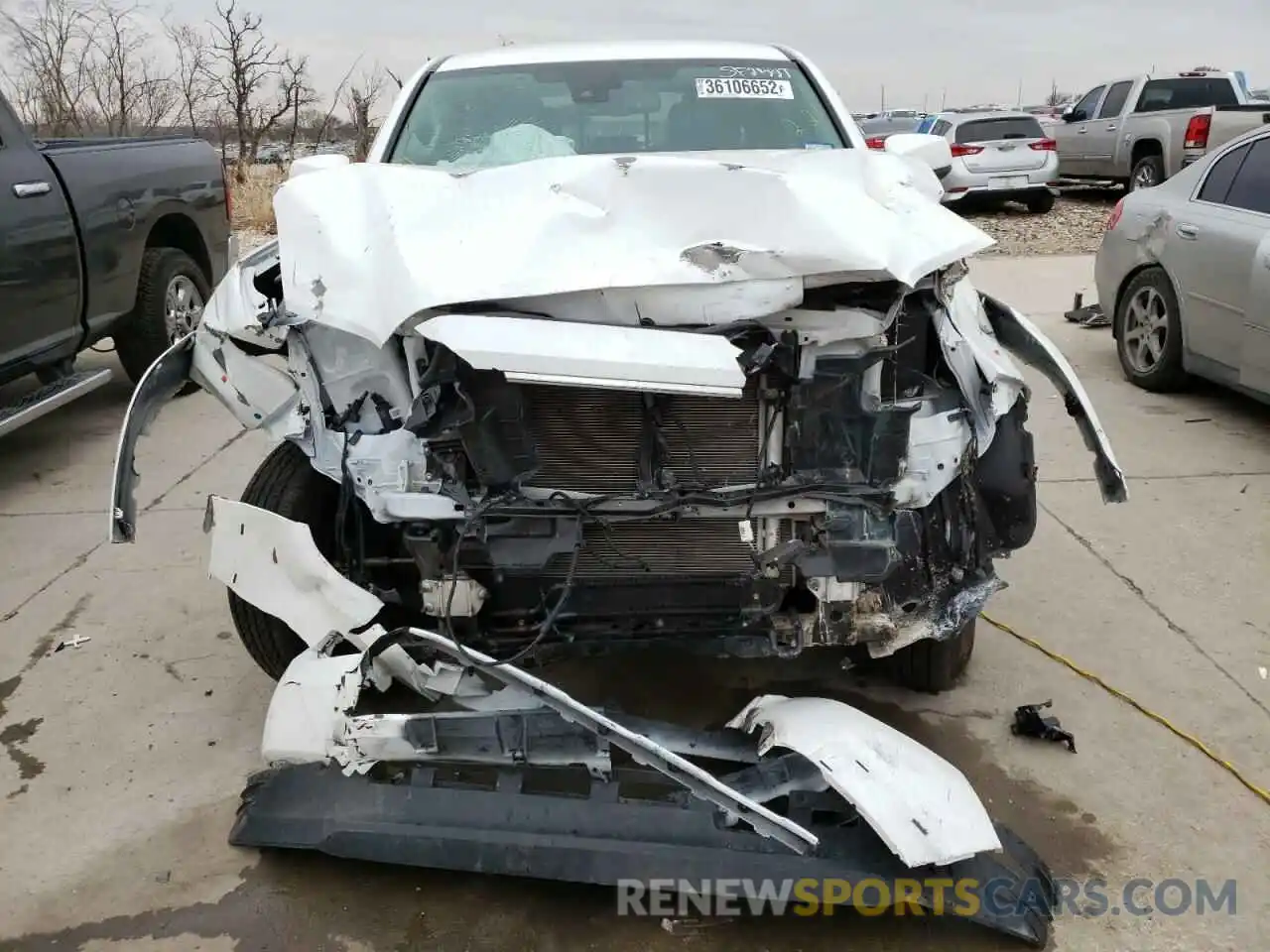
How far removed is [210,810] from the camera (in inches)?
108

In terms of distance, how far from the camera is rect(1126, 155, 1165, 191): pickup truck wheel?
13283 millimetres

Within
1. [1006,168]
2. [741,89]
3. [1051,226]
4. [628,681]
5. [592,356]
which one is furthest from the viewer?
[1006,168]

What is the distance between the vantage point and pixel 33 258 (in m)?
4.88

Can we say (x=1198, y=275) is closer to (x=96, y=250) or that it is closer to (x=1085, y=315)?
(x=1085, y=315)

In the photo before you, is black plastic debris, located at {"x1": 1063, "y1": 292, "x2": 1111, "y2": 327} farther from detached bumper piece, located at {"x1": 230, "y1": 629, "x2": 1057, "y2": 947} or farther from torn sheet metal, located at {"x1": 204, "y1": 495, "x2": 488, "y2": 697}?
torn sheet metal, located at {"x1": 204, "y1": 495, "x2": 488, "y2": 697}

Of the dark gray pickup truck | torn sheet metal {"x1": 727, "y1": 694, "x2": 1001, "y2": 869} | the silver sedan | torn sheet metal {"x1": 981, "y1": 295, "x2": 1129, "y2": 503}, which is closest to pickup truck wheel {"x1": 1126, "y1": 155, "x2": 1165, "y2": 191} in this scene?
the silver sedan

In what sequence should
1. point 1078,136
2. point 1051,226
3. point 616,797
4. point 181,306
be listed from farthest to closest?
point 1078,136 < point 1051,226 < point 181,306 < point 616,797

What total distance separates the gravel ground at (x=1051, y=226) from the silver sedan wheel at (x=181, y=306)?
7.56 metres

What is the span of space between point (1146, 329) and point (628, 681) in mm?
4291

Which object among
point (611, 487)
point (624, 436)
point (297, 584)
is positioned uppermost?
point (624, 436)

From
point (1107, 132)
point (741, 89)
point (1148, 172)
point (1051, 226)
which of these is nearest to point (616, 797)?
point (741, 89)

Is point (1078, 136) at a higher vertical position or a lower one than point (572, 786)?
higher

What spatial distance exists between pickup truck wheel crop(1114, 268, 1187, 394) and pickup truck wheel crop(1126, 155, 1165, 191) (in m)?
8.10
